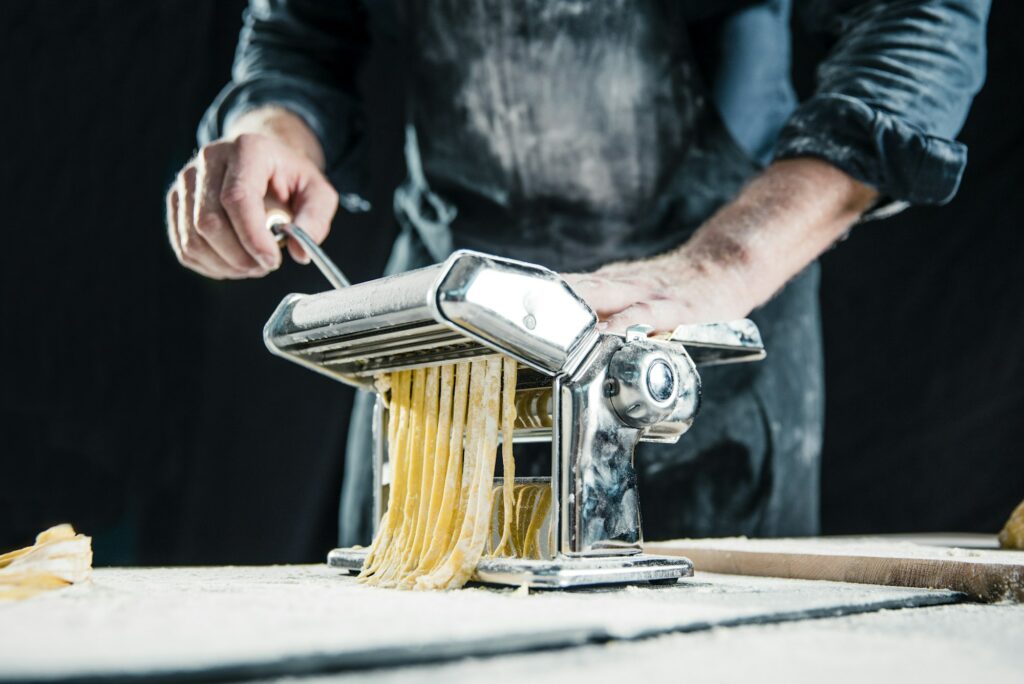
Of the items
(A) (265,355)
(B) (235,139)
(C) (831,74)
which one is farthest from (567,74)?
(A) (265,355)

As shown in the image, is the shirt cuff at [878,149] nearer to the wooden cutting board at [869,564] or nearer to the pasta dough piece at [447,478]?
the wooden cutting board at [869,564]

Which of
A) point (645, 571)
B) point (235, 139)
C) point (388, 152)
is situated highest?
point (388, 152)

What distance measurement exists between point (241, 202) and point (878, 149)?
31.3 inches

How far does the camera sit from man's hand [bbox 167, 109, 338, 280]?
1.21 m

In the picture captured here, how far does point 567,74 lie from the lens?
4.82ft

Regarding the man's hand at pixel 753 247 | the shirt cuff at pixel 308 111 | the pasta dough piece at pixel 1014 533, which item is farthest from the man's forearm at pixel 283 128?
the pasta dough piece at pixel 1014 533

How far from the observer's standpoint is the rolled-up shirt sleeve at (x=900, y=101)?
127 centimetres

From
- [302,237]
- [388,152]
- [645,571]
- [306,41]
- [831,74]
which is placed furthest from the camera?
[388,152]

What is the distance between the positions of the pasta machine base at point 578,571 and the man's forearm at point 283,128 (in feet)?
2.86

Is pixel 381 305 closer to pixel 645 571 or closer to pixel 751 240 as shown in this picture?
pixel 645 571

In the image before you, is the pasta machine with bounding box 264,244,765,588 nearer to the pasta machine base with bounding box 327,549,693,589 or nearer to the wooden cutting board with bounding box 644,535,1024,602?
the pasta machine base with bounding box 327,549,693,589

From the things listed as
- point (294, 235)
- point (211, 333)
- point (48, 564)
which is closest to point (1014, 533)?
point (294, 235)

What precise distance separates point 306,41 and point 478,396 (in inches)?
42.0

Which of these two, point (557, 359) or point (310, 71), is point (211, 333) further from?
point (557, 359)
